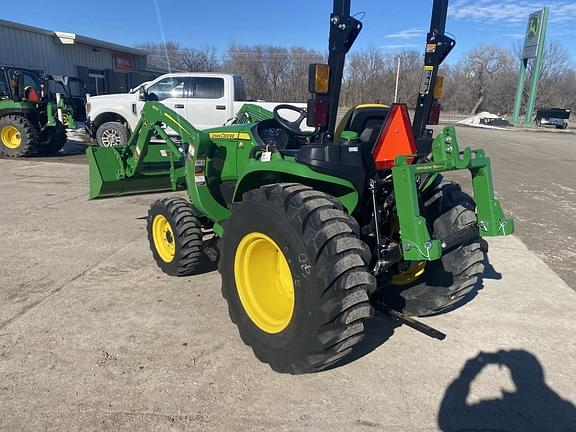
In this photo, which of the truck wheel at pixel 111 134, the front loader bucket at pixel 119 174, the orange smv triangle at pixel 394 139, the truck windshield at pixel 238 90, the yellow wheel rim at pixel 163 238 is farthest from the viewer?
the truck windshield at pixel 238 90

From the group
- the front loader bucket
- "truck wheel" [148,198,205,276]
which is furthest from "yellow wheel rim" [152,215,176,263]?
the front loader bucket

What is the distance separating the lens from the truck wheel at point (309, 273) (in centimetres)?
241

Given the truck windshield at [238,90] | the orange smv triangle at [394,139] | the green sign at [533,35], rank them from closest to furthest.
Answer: the orange smv triangle at [394,139], the truck windshield at [238,90], the green sign at [533,35]

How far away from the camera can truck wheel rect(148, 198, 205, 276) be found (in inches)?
163

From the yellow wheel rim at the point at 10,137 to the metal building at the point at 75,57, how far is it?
35.4 feet

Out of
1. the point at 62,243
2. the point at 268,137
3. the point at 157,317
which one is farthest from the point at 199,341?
the point at 62,243

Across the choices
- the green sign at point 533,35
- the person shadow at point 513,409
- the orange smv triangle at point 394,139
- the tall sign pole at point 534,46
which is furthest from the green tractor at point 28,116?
the green sign at point 533,35

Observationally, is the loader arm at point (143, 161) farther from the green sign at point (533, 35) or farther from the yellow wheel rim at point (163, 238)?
the green sign at point (533, 35)

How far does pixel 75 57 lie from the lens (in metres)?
26.5

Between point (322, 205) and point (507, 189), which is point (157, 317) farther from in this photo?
point (507, 189)

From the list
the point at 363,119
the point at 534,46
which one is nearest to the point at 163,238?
the point at 363,119

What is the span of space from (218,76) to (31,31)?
1562 cm

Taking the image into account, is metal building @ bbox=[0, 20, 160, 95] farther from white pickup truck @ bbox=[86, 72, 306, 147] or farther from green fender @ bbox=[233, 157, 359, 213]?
green fender @ bbox=[233, 157, 359, 213]

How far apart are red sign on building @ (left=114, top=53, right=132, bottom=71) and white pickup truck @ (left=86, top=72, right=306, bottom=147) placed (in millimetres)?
21834
